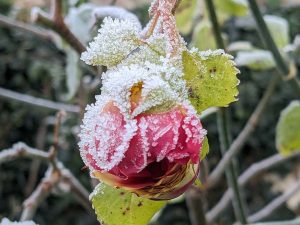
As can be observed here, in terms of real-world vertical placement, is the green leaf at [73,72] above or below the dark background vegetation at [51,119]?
above

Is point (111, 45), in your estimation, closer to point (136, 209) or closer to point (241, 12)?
point (136, 209)

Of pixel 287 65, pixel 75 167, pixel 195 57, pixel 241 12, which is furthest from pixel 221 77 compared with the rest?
pixel 75 167

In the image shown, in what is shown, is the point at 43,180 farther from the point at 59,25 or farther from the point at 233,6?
the point at 233,6

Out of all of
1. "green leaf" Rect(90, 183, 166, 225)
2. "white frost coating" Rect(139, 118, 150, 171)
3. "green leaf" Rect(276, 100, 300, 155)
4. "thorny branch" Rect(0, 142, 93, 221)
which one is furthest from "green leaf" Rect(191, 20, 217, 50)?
"white frost coating" Rect(139, 118, 150, 171)

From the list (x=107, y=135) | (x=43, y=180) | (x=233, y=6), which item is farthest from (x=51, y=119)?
(x=107, y=135)

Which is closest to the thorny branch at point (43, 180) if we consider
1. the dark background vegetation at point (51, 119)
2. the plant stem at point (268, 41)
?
the plant stem at point (268, 41)

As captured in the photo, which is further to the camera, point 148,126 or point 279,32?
point 279,32

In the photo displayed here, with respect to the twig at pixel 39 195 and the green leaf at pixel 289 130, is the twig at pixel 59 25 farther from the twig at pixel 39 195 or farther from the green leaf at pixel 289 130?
the green leaf at pixel 289 130
